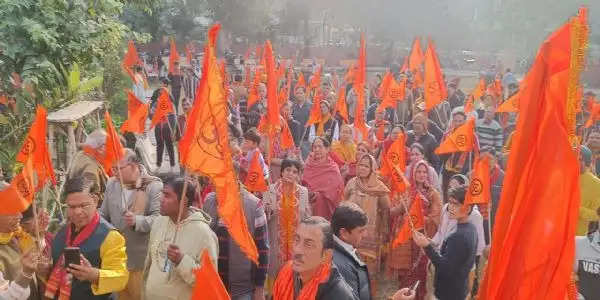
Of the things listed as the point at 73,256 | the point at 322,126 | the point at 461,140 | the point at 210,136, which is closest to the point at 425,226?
the point at 461,140

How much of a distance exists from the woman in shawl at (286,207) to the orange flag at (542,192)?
343 centimetres

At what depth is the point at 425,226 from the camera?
19.5ft

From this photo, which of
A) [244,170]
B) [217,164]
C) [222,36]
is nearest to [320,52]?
[222,36]

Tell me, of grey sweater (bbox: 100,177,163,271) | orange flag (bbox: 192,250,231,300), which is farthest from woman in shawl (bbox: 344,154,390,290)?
orange flag (bbox: 192,250,231,300)

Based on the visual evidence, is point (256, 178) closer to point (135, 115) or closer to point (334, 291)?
point (334, 291)

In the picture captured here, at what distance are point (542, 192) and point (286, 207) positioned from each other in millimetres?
3592

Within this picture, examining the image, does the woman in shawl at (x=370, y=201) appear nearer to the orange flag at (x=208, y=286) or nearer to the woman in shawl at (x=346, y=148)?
the woman in shawl at (x=346, y=148)

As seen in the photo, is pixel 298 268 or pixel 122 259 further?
pixel 122 259

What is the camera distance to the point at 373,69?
38906 millimetres

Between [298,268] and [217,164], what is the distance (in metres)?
0.96

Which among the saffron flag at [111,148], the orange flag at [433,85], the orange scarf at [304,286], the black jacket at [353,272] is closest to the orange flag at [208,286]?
the orange scarf at [304,286]

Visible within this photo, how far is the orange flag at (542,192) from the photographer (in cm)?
242

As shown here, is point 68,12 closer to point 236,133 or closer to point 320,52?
point 236,133

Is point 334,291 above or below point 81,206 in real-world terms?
below
